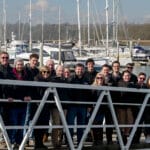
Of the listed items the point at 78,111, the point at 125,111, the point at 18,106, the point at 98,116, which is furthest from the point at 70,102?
the point at 125,111

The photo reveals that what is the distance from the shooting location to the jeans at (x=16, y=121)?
25.1 ft

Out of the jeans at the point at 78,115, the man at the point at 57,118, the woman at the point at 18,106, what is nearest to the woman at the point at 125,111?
the jeans at the point at 78,115

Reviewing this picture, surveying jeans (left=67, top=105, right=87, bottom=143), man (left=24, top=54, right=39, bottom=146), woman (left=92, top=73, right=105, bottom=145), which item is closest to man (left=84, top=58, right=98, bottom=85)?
woman (left=92, top=73, right=105, bottom=145)

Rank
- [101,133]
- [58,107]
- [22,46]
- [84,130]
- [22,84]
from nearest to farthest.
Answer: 1. [22,84]
2. [58,107]
3. [84,130]
4. [101,133]
5. [22,46]

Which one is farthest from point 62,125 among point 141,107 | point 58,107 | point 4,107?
point 141,107

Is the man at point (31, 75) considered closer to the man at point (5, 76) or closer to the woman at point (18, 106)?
the woman at point (18, 106)

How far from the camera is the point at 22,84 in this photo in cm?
695

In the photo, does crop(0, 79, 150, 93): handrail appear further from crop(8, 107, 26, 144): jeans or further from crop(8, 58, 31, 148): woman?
crop(8, 107, 26, 144): jeans

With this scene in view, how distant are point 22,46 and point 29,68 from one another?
4263cm

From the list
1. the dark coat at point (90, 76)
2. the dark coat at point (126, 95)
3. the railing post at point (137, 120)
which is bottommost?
the railing post at point (137, 120)

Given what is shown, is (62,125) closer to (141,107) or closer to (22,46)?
(141,107)

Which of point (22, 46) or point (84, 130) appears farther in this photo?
point (22, 46)

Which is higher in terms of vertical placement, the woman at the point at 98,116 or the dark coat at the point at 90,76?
the dark coat at the point at 90,76

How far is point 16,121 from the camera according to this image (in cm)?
776
